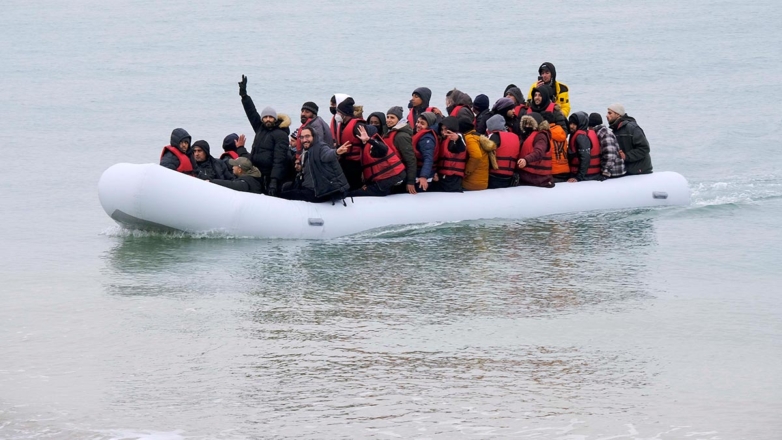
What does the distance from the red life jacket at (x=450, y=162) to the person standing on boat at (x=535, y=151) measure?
1.98 feet

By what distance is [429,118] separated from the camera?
421 inches

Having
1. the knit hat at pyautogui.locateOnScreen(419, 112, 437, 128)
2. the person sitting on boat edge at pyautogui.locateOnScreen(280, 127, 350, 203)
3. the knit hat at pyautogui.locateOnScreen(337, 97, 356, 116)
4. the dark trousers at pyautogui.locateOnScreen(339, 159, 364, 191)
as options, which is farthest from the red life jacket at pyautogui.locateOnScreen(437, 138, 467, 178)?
the person sitting on boat edge at pyautogui.locateOnScreen(280, 127, 350, 203)

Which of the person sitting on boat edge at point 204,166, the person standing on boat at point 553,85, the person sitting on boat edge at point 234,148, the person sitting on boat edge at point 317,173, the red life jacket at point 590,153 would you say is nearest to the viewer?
the person sitting on boat edge at point 317,173

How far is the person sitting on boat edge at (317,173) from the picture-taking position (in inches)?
396

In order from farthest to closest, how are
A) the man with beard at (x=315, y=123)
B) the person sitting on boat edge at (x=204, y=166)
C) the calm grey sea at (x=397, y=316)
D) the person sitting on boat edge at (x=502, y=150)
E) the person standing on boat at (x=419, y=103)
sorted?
the person standing on boat at (x=419, y=103)
the person sitting on boat edge at (x=502, y=150)
the person sitting on boat edge at (x=204, y=166)
the man with beard at (x=315, y=123)
the calm grey sea at (x=397, y=316)

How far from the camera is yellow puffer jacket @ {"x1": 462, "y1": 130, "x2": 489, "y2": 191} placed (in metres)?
Result: 10.9

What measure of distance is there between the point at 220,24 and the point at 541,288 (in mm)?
22617

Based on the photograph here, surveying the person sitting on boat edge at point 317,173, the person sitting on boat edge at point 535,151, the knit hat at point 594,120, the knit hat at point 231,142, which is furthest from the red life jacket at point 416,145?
the knit hat at point 594,120

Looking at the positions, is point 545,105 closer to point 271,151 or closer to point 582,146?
point 582,146

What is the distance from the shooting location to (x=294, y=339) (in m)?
7.50

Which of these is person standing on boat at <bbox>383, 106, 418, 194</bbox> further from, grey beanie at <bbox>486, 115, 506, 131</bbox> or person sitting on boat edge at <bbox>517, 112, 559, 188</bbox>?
person sitting on boat edge at <bbox>517, 112, 559, 188</bbox>

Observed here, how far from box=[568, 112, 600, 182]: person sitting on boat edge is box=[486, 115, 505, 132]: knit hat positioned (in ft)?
3.09

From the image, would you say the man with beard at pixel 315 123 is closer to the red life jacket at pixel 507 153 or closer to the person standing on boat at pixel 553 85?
the red life jacket at pixel 507 153

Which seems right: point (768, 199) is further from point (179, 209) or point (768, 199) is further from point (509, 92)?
point (179, 209)
